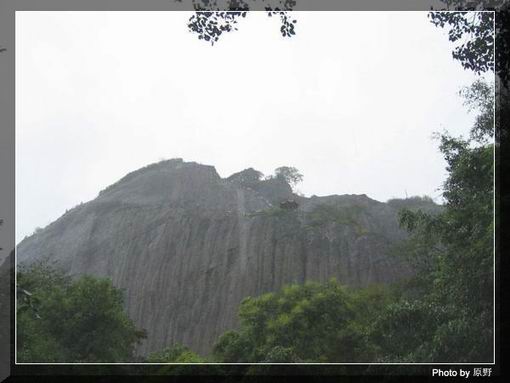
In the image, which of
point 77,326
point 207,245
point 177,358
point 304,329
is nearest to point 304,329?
point 304,329

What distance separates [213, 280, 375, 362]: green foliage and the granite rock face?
828cm

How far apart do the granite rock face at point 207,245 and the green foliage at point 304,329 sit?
828cm

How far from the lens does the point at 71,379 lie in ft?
27.4

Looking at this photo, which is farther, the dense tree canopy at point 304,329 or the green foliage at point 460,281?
the dense tree canopy at point 304,329

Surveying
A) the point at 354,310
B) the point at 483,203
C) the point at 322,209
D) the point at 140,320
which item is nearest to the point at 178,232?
the point at 140,320

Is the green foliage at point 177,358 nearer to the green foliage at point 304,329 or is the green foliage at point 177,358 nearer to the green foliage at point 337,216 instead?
the green foliage at point 304,329

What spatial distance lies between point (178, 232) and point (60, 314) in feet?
41.3

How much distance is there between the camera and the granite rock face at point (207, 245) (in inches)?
833

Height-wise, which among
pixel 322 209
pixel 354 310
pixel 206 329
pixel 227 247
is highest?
pixel 322 209

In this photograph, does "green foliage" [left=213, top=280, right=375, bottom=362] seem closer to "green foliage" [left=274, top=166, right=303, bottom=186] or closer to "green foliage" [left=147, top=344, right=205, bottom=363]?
"green foliage" [left=147, top=344, right=205, bottom=363]

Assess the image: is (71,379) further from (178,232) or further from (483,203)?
(178,232)

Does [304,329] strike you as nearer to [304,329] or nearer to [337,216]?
[304,329]

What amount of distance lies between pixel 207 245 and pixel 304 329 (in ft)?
39.1

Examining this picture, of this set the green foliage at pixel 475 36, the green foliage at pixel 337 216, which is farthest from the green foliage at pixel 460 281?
the green foliage at pixel 337 216
